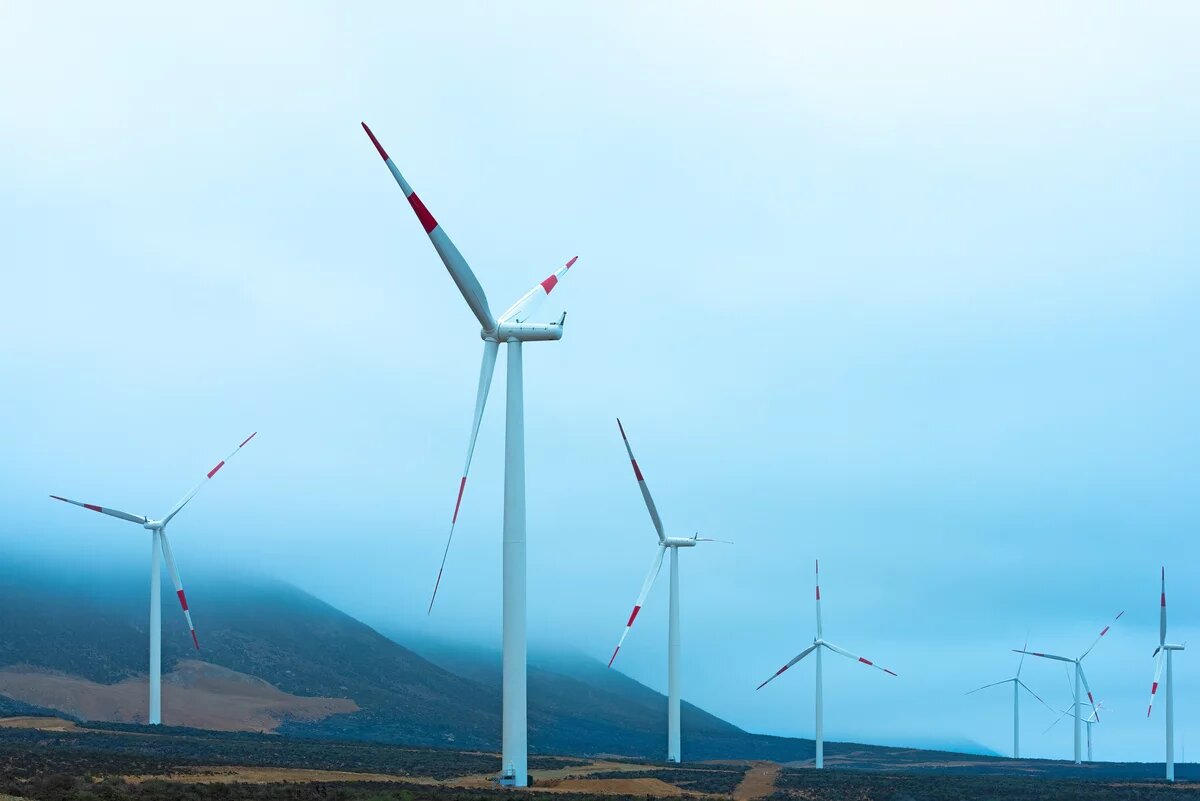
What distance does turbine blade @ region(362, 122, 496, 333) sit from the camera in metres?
47.2

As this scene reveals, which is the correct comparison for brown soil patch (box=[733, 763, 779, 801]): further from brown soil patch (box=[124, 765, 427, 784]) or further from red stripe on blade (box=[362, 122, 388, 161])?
red stripe on blade (box=[362, 122, 388, 161])

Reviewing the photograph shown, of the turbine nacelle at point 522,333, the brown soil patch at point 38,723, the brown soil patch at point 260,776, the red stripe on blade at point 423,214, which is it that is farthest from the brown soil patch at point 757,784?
the brown soil patch at point 38,723

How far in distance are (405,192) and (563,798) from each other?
2462 centimetres

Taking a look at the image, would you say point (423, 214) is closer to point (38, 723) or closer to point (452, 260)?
point (452, 260)

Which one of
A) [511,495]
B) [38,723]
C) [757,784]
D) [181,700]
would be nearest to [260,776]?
[511,495]

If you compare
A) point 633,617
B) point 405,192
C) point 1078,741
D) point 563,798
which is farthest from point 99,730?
point 1078,741

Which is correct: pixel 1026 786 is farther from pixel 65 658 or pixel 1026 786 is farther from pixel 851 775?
pixel 65 658

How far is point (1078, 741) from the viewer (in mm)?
140500

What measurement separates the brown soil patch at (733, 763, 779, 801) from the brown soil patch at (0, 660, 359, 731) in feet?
268

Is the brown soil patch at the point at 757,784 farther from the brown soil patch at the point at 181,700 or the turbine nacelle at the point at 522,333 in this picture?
the brown soil patch at the point at 181,700

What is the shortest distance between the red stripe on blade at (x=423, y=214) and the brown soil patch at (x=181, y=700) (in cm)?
12197

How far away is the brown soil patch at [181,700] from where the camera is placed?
16350cm

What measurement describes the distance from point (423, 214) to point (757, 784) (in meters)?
49.6

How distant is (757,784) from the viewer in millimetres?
84625
